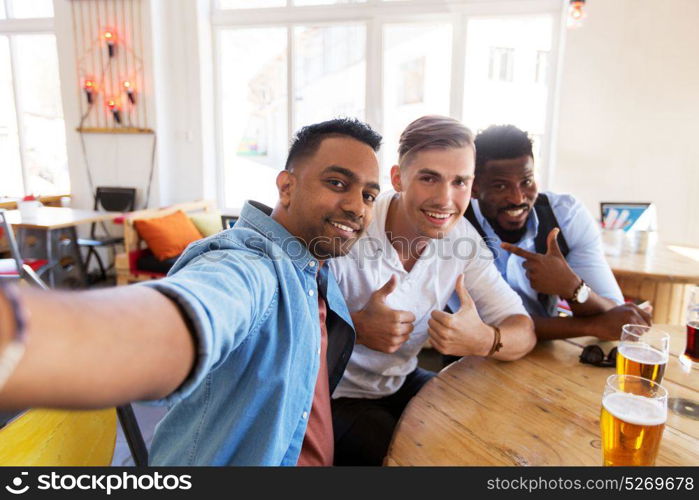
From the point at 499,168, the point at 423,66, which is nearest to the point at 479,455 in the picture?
the point at 499,168

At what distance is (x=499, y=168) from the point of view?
1665 millimetres

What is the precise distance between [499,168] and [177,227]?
322 cm

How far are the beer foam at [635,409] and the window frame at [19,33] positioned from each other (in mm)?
6310

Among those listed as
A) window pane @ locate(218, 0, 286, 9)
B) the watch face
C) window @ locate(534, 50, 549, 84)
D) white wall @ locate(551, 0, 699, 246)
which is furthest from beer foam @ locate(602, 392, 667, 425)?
window pane @ locate(218, 0, 286, 9)

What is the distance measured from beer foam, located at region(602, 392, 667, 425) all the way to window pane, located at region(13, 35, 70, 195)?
Answer: 6.08m

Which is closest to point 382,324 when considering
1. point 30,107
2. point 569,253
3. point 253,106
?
point 569,253

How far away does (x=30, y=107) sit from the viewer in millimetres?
5500

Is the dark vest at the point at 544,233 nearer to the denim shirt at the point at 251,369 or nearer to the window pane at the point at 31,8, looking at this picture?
the denim shirt at the point at 251,369

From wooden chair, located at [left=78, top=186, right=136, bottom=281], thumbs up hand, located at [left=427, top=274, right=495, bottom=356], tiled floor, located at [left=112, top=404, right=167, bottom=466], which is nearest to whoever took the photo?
thumbs up hand, located at [left=427, top=274, right=495, bottom=356]

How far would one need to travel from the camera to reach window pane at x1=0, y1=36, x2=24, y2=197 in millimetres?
5449

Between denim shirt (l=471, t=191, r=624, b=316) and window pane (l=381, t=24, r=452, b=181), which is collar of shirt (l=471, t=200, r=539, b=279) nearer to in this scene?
denim shirt (l=471, t=191, r=624, b=316)

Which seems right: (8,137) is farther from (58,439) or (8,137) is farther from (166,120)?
(58,439)

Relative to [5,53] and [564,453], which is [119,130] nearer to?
[5,53]

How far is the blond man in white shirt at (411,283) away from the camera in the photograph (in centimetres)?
124
